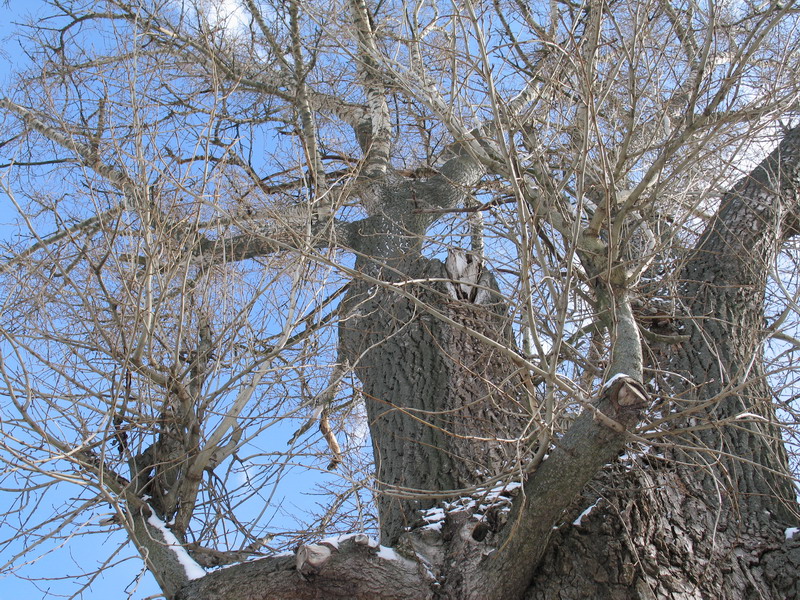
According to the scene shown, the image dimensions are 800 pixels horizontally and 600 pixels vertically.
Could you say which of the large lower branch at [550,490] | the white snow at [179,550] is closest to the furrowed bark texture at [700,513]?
the large lower branch at [550,490]

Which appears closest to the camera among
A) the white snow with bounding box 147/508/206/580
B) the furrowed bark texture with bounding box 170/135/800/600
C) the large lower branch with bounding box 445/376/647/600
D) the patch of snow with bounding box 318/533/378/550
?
the large lower branch with bounding box 445/376/647/600

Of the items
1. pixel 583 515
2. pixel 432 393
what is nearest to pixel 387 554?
pixel 583 515

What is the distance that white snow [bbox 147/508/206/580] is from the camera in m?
2.69

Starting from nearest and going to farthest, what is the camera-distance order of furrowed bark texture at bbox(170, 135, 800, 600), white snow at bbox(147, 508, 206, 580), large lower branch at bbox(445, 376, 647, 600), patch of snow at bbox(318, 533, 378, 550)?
large lower branch at bbox(445, 376, 647, 600) < furrowed bark texture at bbox(170, 135, 800, 600) < patch of snow at bbox(318, 533, 378, 550) < white snow at bbox(147, 508, 206, 580)

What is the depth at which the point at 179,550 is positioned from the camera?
110 inches

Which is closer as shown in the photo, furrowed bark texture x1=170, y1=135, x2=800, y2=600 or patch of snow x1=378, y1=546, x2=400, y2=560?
furrowed bark texture x1=170, y1=135, x2=800, y2=600

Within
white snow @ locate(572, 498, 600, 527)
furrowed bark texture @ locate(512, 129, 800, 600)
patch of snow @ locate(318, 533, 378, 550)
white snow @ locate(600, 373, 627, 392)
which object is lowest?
furrowed bark texture @ locate(512, 129, 800, 600)

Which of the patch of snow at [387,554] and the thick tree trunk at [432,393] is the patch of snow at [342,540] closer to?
the patch of snow at [387,554]

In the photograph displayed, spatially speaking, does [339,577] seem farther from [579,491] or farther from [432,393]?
[432,393]

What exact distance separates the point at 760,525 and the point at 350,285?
9.09ft

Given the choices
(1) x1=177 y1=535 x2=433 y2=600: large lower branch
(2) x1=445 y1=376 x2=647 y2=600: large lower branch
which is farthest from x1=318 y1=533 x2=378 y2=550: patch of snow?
(2) x1=445 y1=376 x2=647 y2=600: large lower branch

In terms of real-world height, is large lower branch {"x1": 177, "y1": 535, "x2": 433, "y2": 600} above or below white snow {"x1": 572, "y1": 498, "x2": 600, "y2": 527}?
above

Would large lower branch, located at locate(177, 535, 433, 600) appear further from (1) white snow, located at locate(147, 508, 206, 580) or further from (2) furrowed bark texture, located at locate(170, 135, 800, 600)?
(1) white snow, located at locate(147, 508, 206, 580)

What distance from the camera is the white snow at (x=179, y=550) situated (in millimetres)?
2691
